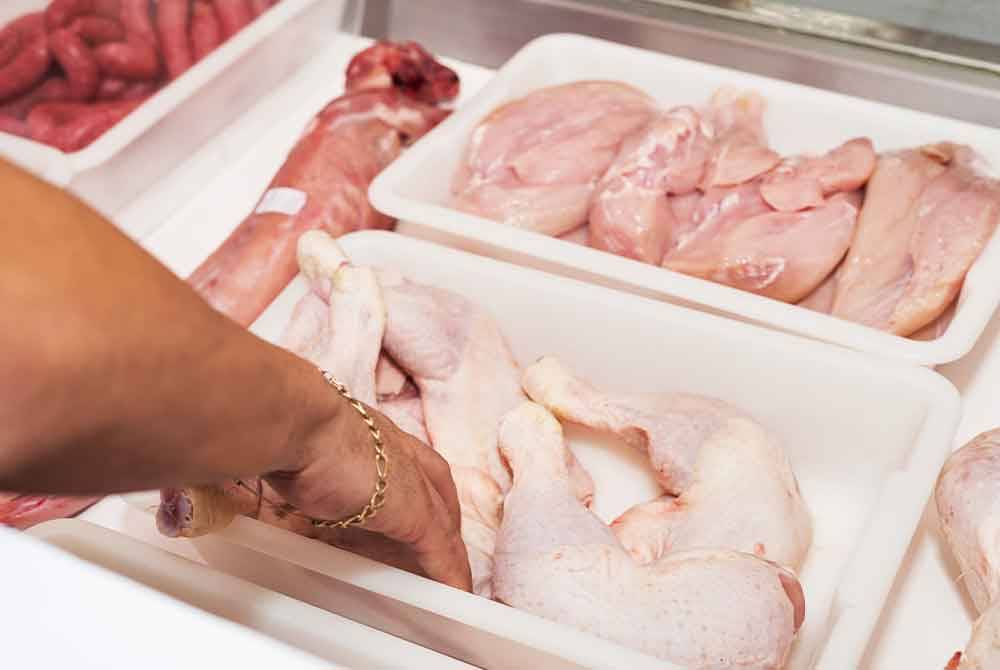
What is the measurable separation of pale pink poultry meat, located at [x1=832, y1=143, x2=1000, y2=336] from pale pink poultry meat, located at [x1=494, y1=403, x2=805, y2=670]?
1.41ft

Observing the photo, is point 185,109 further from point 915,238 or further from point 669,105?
point 915,238

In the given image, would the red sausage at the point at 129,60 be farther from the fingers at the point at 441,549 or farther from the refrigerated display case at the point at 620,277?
the fingers at the point at 441,549

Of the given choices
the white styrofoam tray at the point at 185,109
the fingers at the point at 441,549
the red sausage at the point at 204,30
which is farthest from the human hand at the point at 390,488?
the red sausage at the point at 204,30

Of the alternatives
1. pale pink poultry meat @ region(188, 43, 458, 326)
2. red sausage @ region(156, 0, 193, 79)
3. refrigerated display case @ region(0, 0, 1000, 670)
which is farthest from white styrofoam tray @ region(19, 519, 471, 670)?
red sausage @ region(156, 0, 193, 79)

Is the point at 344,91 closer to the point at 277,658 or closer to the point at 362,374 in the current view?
the point at 362,374

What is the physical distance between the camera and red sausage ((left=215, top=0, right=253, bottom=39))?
6.24ft

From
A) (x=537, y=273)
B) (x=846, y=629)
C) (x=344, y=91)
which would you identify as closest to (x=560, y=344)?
(x=537, y=273)

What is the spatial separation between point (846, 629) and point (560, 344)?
545 millimetres

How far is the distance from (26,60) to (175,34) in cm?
24

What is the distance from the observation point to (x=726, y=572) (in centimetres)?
105

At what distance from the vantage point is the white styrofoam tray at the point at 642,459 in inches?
40.7

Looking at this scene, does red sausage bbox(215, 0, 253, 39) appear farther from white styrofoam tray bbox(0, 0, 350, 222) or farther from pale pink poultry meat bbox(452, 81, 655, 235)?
pale pink poultry meat bbox(452, 81, 655, 235)

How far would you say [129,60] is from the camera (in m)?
1.85

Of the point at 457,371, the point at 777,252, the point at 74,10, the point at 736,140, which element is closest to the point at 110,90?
the point at 74,10
